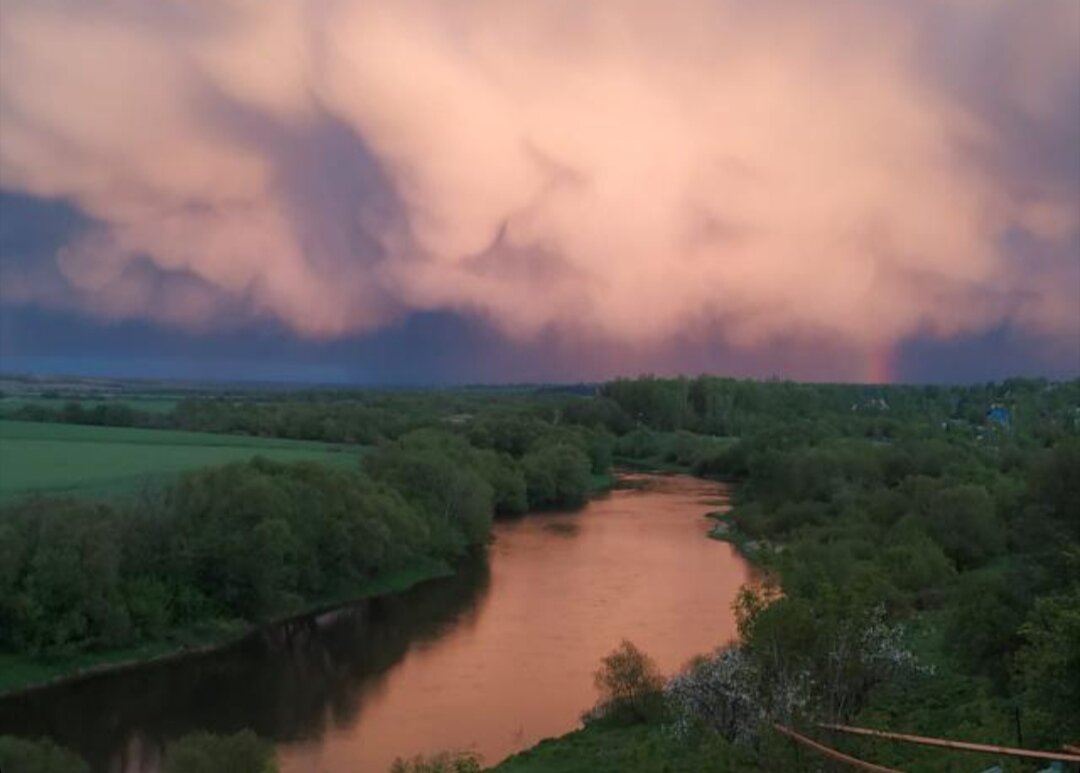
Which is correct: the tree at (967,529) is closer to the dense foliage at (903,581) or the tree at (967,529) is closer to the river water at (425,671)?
the dense foliage at (903,581)

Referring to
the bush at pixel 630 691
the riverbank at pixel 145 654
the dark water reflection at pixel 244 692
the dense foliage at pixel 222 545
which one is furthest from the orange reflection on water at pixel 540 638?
the riverbank at pixel 145 654

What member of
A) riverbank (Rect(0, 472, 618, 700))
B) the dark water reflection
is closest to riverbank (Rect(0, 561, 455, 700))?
riverbank (Rect(0, 472, 618, 700))

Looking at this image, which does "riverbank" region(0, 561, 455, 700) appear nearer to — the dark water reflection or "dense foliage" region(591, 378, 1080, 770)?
the dark water reflection

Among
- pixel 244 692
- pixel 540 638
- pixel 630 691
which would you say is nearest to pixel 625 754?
pixel 630 691

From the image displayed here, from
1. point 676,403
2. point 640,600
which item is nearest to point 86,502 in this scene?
point 640,600

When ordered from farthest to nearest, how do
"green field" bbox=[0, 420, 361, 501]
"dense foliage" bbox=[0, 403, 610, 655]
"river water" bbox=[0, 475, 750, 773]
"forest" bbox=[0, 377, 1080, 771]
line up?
"green field" bbox=[0, 420, 361, 501], "dense foliage" bbox=[0, 403, 610, 655], "river water" bbox=[0, 475, 750, 773], "forest" bbox=[0, 377, 1080, 771]

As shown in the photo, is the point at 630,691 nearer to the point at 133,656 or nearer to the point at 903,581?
the point at 133,656

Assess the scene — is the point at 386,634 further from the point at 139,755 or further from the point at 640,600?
the point at 139,755
